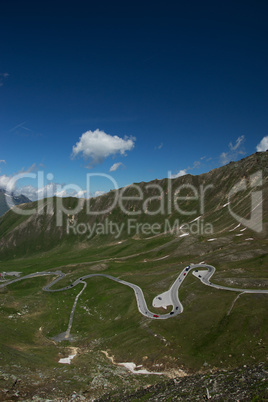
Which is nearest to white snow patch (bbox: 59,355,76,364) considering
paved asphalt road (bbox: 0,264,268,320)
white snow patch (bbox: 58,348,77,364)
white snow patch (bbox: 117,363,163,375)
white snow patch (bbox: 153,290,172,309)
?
white snow patch (bbox: 58,348,77,364)

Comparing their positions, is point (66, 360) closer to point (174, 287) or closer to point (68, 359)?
point (68, 359)

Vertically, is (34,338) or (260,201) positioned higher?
(260,201)

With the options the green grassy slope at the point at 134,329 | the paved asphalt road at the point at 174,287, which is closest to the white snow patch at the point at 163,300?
the paved asphalt road at the point at 174,287

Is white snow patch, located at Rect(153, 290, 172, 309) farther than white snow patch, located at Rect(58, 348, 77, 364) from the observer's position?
Yes

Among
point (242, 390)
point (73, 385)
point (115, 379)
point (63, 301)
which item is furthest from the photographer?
point (63, 301)

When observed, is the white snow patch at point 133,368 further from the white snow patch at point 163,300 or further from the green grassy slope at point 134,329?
the white snow patch at point 163,300

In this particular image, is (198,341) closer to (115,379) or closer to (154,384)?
(154,384)

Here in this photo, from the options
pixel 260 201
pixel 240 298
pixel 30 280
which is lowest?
pixel 30 280

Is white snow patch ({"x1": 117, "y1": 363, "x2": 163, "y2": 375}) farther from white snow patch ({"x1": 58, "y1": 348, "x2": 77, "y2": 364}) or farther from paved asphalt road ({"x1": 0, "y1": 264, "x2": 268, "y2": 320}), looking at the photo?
paved asphalt road ({"x1": 0, "y1": 264, "x2": 268, "y2": 320})

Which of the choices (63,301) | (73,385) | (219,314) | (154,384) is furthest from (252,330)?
(63,301)

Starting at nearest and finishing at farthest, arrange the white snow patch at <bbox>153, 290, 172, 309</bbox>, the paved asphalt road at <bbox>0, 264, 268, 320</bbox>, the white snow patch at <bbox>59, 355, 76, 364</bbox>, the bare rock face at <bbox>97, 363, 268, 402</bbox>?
the bare rock face at <bbox>97, 363, 268, 402</bbox> < the white snow patch at <bbox>59, 355, 76, 364</bbox> < the paved asphalt road at <bbox>0, 264, 268, 320</bbox> < the white snow patch at <bbox>153, 290, 172, 309</bbox>

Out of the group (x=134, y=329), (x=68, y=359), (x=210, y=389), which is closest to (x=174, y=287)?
(x=134, y=329)
